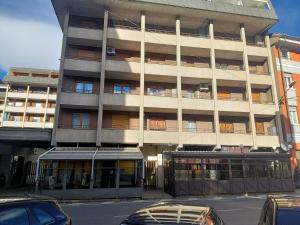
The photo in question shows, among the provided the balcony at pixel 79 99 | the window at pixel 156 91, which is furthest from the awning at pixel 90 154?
the window at pixel 156 91

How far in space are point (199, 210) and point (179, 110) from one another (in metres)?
18.7

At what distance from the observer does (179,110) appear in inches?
901

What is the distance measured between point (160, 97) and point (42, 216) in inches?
746

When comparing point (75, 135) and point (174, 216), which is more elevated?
point (75, 135)

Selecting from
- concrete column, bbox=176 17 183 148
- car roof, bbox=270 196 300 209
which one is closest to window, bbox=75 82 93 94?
concrete column, bbox=176 17 183 148

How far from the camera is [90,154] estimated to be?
18734 millimetres

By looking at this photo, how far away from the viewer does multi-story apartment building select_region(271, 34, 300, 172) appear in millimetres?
25086

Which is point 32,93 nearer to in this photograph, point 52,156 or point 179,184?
point 52,156

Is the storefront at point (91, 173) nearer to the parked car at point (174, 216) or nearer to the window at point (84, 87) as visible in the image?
the window at point (84, 87)

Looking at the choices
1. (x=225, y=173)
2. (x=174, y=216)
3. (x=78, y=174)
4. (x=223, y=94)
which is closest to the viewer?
(x=174, y=216)

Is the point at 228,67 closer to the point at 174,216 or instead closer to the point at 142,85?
the point at 142,85

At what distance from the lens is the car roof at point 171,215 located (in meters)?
3.64

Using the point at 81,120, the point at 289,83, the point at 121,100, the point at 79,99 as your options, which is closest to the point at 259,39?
the point at 289,83

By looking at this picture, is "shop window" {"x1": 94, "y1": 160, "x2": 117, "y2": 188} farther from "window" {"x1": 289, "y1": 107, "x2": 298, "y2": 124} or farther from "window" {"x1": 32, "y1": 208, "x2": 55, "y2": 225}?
"window" {"x1": 289, "y1": 107, "x2": 298, "y2": 124}
